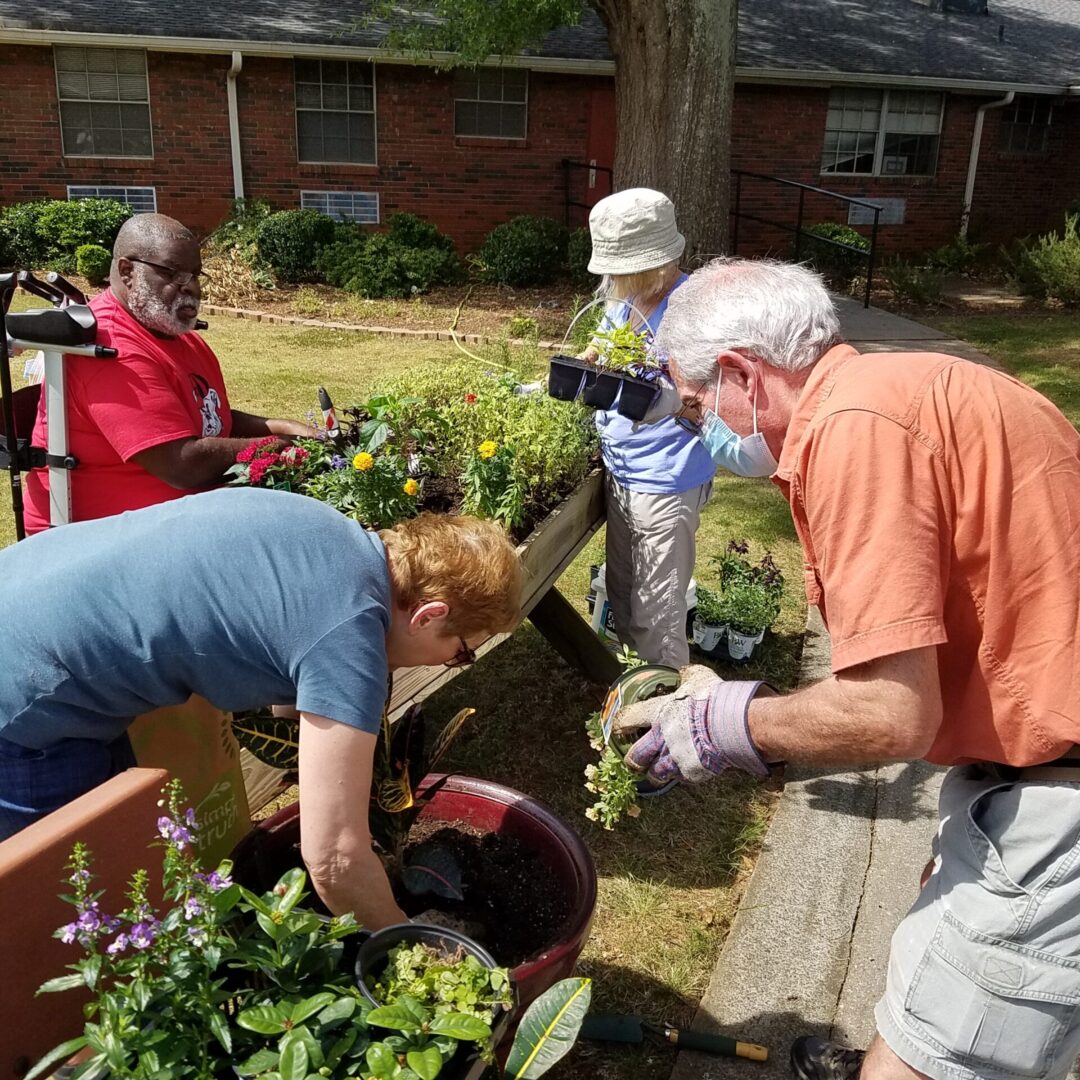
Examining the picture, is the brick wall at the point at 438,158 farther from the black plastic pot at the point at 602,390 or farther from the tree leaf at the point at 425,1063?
the tree leaf at the point at 425,1063

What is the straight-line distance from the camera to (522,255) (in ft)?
44.1

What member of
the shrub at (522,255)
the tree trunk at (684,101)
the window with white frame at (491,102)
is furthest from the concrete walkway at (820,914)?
the window with white frame at (491,102)

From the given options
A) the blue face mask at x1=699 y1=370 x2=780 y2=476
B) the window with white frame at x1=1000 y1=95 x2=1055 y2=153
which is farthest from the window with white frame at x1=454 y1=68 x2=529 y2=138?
the blue face mask at x1=699 y1=370 x2=780 y2=476

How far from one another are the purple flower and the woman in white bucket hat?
2.45 meters

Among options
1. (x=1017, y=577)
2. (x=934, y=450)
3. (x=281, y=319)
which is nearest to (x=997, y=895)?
(x=1017, y=577)

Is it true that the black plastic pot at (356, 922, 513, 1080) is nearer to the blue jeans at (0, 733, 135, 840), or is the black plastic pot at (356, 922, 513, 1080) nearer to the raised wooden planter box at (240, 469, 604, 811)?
the blue jeans at (0, 733, 135, 840)

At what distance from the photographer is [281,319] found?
37.1 feet

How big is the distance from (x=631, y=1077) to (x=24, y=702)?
5.53 feet

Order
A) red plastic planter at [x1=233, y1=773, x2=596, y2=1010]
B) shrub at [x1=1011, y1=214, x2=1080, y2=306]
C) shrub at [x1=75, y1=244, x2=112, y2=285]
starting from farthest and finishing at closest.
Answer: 1. shrub at [x1=1011, y1=214, x2=1080, y2=306]
2. shrub at [x1=75, y1=244, x2=112, y2=285]
3. red plastic planter at [x1=233, y1=773, x2=596, y2=1010]

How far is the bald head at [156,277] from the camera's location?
288 cm

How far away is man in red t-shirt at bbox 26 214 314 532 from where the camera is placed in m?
2.78

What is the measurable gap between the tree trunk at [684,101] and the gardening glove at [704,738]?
25.7 feet

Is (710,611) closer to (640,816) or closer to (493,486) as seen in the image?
(640,816)

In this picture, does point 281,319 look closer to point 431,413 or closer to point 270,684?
point 431,413
